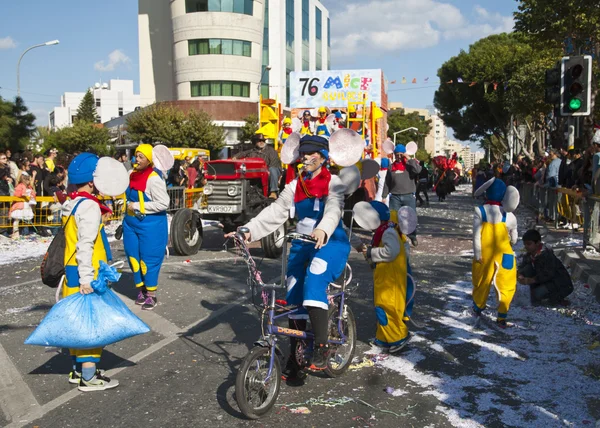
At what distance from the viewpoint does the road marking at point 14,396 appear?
4.70m

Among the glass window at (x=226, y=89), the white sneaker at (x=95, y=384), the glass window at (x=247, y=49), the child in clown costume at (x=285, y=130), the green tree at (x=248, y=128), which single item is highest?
the glass window at (x=247, y=49)

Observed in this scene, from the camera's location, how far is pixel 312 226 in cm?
514

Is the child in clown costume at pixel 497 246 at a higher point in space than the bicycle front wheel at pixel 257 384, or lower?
higher

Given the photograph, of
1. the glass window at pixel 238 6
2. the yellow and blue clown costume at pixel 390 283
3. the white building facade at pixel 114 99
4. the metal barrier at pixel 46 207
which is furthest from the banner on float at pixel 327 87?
the white building facade at pixel 114 99

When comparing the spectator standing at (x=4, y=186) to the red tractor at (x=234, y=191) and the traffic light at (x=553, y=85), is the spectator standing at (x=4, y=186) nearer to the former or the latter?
the red tractor at (x=234, y=191)

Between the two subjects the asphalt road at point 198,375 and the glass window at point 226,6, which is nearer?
A: the asphalt road at point 198,375

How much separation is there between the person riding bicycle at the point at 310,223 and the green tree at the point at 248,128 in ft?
149

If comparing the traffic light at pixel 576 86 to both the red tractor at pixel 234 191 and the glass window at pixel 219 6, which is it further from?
the glass window at pixel 219 6

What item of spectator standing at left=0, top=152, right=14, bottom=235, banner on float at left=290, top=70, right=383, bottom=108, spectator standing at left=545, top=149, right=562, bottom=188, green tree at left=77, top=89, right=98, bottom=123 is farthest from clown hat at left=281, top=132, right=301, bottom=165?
green tree at left=77, top=89, right=98, bottom=123

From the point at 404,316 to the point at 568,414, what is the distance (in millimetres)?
1885

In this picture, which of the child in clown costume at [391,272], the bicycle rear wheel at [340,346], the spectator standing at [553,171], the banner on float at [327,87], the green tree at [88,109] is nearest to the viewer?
the bicycle rear wheel at [340,346]

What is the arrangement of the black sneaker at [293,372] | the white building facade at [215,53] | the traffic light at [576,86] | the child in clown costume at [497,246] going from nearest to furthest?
the black sneaker at [293,372], the child in clown costume at [497,246], the traffic light at [576,86], the white building facade at [215,53]

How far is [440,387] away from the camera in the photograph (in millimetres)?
5199

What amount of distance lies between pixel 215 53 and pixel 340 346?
51.7 m
